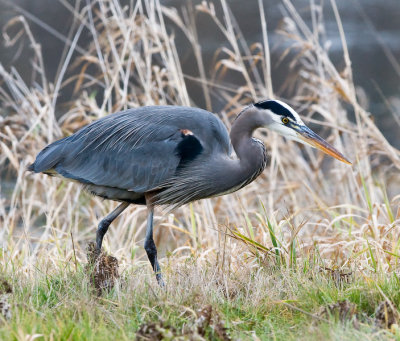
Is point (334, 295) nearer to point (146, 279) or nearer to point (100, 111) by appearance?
point (146, 279)

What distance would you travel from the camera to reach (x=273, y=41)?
11.3 metres

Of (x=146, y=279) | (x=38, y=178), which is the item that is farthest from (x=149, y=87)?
(x=146, y=279)

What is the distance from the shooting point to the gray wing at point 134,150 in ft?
15.2

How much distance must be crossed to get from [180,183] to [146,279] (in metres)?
0.92

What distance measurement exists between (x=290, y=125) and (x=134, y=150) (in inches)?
38.3

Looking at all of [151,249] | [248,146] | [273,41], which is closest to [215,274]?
[151,249]

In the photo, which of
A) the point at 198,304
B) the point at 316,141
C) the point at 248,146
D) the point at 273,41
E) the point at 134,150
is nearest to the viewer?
A: the point at 198,304

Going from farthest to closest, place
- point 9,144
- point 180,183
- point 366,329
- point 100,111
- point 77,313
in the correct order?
point 9,144 → point 100,111 → point 180,183 → point 77,313 → point 366,329

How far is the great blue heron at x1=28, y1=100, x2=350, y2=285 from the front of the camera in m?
4.60

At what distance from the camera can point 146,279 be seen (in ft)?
12.7

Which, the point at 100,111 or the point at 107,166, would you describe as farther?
the point at 100,111

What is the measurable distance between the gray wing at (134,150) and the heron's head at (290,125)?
383 millimetres

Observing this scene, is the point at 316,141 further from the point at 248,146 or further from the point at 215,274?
the point at 215,274

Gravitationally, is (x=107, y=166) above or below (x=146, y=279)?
above
